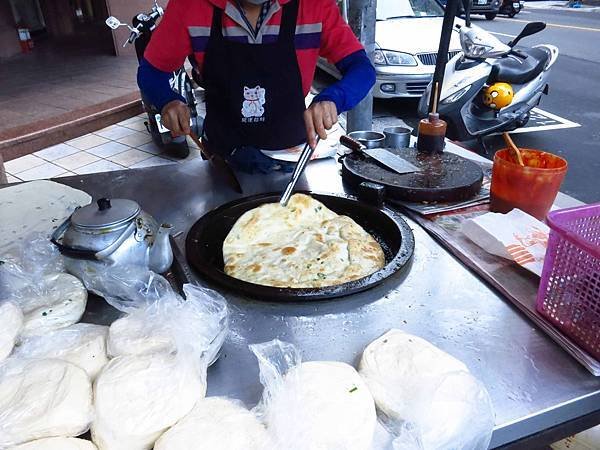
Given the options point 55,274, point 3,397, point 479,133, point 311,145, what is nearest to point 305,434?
point 3,397

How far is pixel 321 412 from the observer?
34.3 inches

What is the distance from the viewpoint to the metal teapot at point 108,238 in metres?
1.24

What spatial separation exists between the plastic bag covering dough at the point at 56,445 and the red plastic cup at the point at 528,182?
1.46 meters

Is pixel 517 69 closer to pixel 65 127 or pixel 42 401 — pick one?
pixel 65 127

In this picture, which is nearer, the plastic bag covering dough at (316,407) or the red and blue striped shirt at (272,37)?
the plastic bag covering dough at (316,407)

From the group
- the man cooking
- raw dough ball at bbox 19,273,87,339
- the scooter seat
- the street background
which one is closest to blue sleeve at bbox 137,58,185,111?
the man cooking

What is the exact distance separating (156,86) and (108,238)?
108cm

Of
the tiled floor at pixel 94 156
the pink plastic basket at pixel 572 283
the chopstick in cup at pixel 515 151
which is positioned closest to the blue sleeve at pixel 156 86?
the chopstick in cup at pixel 515 151

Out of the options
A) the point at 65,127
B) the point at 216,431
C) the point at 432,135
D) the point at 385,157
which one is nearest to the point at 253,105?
the point at 385,157

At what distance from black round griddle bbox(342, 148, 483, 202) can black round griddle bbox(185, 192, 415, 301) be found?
0.13 meters

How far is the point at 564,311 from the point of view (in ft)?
3.79

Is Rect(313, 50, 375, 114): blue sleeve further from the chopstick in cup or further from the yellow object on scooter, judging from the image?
the yellow object on scooter

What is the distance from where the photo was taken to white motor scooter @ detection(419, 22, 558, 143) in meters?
5.18

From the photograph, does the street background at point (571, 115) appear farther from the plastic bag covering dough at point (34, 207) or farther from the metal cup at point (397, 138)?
the plastic bag covering dough at point (34, 207)
